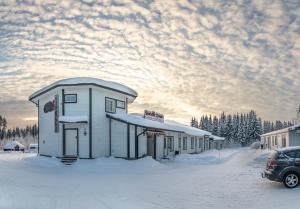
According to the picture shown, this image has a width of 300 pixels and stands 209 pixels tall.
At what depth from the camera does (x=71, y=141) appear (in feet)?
90.1

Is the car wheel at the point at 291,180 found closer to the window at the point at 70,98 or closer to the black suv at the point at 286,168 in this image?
the black suv at the point at 286,168

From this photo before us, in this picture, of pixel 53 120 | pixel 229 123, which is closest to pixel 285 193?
pixel 53 120

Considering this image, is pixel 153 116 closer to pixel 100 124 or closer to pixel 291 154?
pixel 100 124

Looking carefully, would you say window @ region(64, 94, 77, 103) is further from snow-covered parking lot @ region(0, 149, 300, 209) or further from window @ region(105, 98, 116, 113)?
snow-covered parking lot @ region(0, 149, 300, 209)

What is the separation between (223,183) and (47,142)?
1773cm

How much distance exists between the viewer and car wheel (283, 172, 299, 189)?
14.2 metres

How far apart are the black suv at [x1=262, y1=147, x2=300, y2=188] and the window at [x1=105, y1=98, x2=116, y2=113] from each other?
16.3 metres

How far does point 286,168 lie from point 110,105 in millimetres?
17296

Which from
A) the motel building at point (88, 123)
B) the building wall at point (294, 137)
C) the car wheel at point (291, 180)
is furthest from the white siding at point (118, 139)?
the building wall at point (294, 137)

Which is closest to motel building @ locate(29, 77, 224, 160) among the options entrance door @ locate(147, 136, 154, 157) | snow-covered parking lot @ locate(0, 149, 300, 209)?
entrance door @ locate(147, 136, 154, 157)

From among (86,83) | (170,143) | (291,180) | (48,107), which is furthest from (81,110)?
(291,180)

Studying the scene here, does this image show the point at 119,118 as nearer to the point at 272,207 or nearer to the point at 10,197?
the point at 10,197

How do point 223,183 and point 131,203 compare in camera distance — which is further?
point 223,183

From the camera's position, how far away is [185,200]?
12.1 metres
